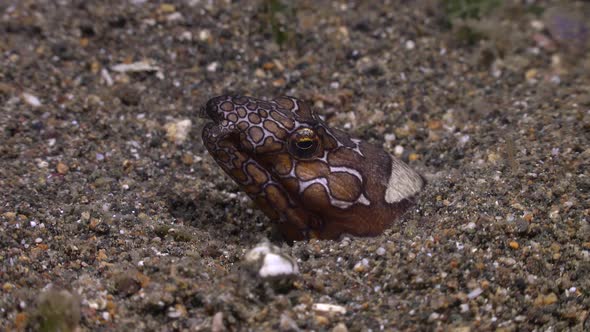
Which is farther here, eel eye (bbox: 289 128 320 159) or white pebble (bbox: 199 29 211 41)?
white pebble (bbox: 199 29 211 41)

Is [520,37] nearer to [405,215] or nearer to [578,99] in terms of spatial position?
[578,99]

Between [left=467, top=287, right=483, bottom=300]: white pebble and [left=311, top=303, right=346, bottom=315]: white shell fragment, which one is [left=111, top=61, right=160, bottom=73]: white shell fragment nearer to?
[left=311, top=303, right=346, bottom=315]: white shell fragment

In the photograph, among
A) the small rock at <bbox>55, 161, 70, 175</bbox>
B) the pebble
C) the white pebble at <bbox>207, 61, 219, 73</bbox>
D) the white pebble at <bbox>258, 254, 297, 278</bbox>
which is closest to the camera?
the white pebble at <bbox>258, 254, 297, 278</bbox>

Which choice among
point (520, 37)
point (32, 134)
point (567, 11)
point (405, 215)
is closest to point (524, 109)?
point (520, 37)

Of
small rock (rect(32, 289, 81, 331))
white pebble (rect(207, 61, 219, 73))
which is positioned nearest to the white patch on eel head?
small rock (rect(32, 289, 81, 331))

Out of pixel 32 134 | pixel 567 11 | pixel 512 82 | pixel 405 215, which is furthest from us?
pixel 567 11

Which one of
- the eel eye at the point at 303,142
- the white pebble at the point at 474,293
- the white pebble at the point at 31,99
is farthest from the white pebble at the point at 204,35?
the white pebble at the point at 474,293

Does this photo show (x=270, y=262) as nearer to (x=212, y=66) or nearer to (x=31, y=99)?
(x=212, y=66)

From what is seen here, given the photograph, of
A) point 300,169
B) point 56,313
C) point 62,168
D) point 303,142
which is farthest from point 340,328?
point 62,168
